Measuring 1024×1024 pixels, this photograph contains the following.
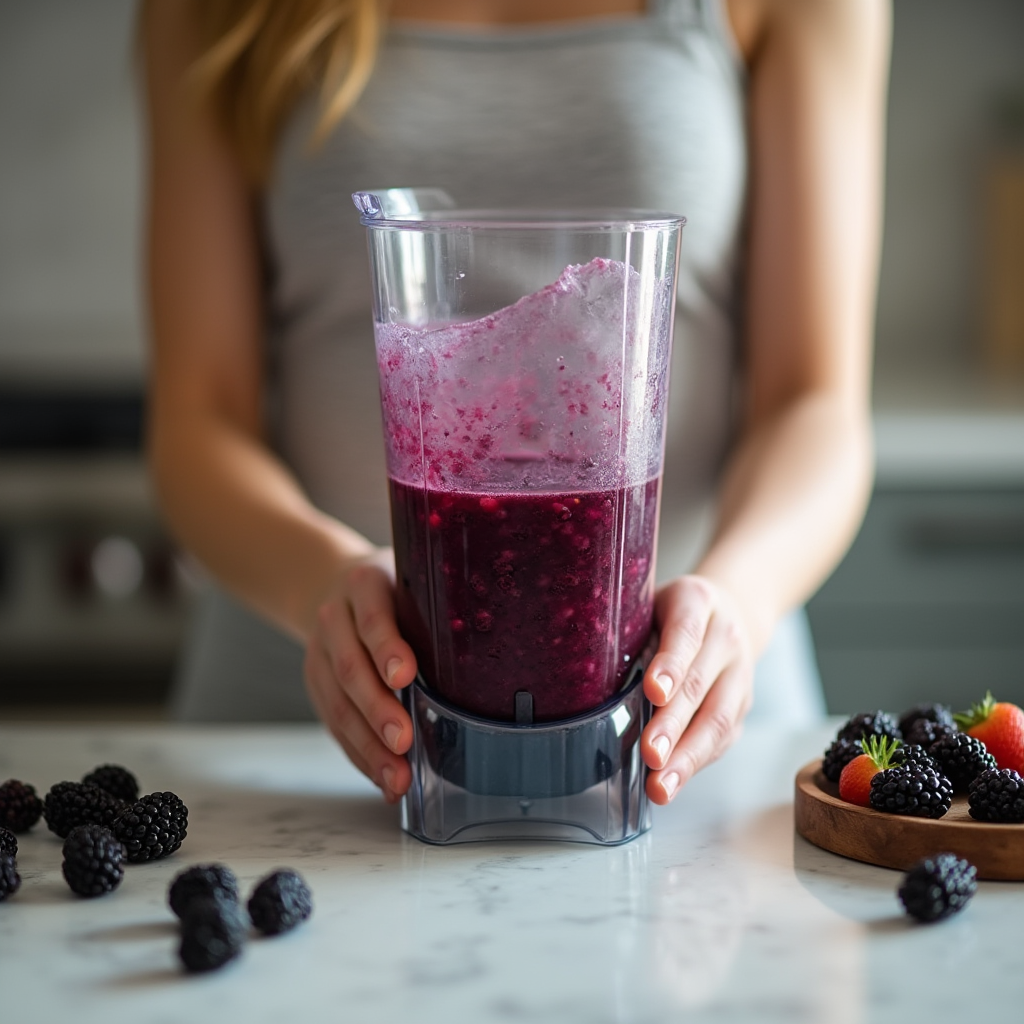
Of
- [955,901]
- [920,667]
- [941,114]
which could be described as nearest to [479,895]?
[955,901]

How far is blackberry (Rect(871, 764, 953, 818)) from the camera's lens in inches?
28.9

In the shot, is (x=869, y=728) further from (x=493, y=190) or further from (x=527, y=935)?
(x=493, y=190)

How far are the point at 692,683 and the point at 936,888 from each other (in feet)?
0.63

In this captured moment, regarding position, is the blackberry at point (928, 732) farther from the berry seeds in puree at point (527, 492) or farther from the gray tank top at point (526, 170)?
the gray tank top at point (526, 170)

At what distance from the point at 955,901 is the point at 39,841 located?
517 mm

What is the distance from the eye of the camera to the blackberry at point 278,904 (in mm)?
649

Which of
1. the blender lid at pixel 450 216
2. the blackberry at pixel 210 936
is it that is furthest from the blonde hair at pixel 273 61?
the blackberry at pixel 210 936

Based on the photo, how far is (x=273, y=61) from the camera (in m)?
1.23

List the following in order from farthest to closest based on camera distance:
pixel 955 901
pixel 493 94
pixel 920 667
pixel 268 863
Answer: pixel 920 667
pixel 493 94
pixel 268 863
pixel 955 901

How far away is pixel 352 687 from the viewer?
2.68 ft

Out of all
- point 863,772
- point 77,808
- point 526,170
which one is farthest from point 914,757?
point 526,170

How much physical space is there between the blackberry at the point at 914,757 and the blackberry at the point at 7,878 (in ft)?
1.57

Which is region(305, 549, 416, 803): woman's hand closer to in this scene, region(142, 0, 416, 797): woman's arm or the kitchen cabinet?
region(142, 0, 416, 797): woman's arm

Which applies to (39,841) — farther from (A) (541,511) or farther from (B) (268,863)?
(A) (541,511)
